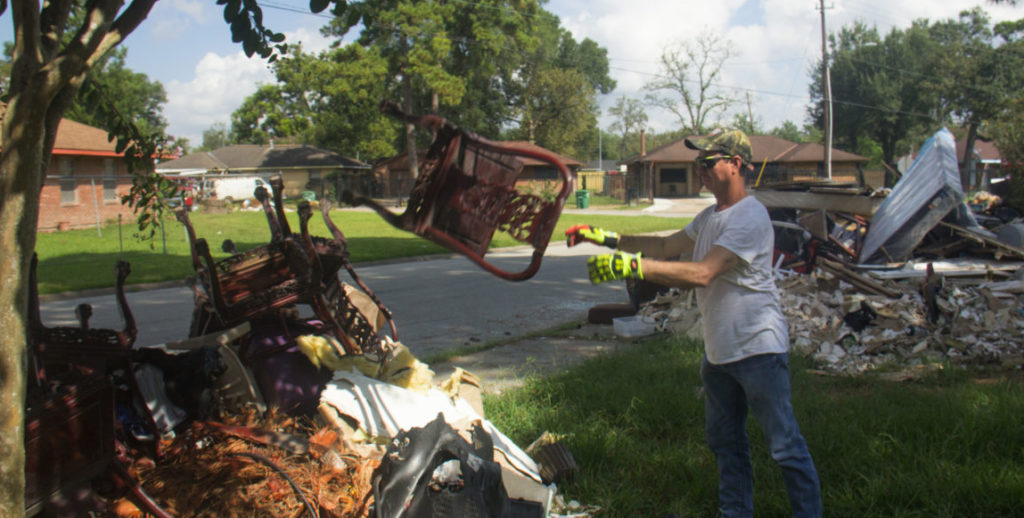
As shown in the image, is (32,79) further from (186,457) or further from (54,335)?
(186,457)

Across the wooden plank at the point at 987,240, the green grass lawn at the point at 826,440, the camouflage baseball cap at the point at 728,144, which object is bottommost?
the green grass lawn at the point at 826,440

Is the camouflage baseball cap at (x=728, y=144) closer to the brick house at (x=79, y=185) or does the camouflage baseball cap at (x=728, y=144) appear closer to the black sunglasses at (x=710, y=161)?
the black sunglasses at (x=710, y=161)

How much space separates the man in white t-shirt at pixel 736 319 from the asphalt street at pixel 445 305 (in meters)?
4.20

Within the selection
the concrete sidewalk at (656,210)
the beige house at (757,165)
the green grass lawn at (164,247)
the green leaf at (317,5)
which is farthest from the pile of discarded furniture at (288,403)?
the beige house at (757,165)

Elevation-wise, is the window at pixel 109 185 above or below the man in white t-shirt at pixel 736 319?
above

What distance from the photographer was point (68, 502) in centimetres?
250

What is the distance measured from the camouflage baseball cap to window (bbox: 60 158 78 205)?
2690 cm

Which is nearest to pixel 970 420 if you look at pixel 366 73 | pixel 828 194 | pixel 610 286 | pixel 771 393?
pixel 771 393

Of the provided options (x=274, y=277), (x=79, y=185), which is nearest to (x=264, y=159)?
(x=79, y=185)

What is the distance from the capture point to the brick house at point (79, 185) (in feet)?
79.0

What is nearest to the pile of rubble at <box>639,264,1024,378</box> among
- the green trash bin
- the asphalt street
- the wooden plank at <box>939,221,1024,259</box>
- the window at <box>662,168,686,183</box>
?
the wooden plank at <box>939,221,1024,259</box>

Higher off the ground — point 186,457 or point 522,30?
point 522,30

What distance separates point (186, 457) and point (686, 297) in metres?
5.67

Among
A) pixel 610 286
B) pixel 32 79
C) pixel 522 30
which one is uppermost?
pixel 522 30
